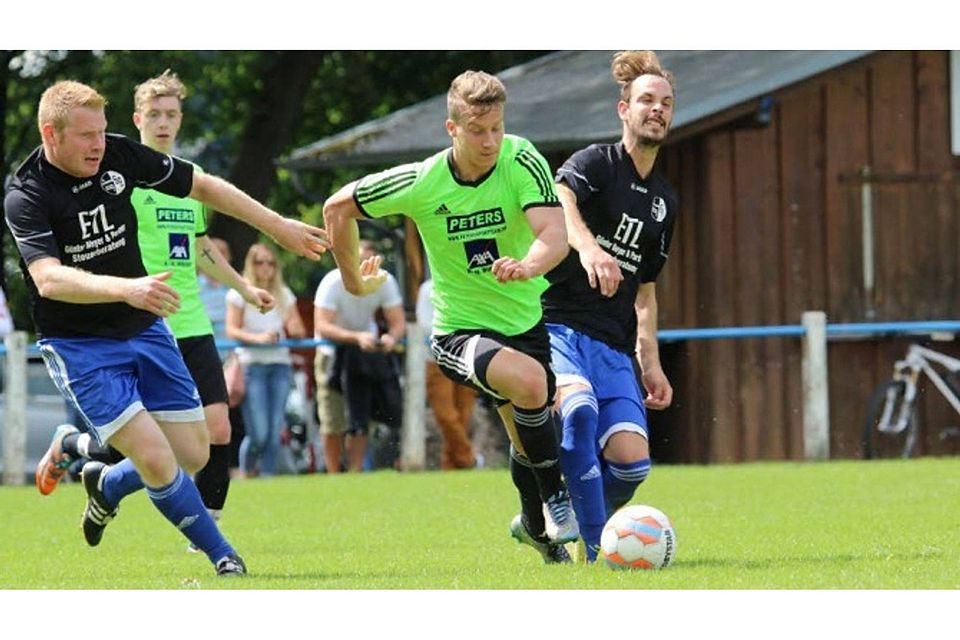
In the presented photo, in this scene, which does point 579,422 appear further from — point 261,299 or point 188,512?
point 261,299

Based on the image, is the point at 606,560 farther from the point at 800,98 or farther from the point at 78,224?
the point at 800,98

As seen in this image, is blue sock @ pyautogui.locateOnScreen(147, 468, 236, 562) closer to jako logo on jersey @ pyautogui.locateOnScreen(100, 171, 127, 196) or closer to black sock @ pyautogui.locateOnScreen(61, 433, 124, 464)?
jako logo on jersey @ pyautogui.locateOnScreen(100, 171, 127, 196)

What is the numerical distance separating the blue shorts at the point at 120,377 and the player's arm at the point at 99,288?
0.57 metres

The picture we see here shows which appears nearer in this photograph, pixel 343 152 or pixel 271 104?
pixel 343 152

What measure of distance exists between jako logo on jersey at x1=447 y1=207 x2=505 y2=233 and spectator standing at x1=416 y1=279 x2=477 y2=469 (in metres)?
10.2

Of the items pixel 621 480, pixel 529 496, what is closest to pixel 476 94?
pixel 529 496

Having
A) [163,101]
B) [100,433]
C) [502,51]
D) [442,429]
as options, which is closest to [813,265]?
[442,429]

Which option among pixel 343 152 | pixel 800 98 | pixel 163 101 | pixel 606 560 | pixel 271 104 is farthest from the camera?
pixel 271 104

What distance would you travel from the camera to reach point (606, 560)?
383 inches

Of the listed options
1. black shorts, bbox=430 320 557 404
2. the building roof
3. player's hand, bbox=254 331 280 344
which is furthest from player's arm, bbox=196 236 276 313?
the building roof

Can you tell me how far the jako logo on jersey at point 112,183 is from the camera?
9.85 metres

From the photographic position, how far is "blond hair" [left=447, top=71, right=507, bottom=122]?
31.4 ft

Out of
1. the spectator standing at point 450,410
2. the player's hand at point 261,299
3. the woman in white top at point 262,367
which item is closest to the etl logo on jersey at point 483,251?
the player's hand at point 261,299
